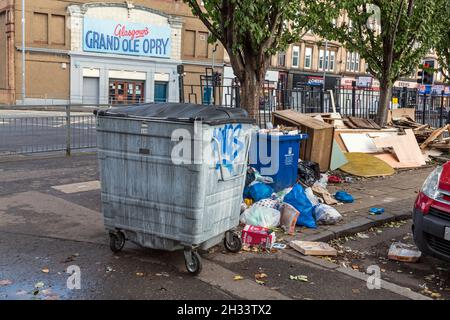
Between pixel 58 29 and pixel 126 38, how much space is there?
5595 millimetres

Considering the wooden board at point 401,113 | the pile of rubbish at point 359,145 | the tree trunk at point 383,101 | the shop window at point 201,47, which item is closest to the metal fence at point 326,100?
the wooden board at point 401,113

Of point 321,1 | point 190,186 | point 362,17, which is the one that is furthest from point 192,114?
point 362,17

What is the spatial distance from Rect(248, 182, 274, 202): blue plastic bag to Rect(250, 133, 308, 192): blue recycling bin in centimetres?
76

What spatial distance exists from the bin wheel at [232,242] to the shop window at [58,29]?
3598cm

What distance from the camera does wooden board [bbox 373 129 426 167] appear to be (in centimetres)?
1109

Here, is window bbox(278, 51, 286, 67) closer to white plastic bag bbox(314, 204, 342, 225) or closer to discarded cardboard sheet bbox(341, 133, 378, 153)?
discarded cardboard sheet bbox(341, 133, 378, 153)

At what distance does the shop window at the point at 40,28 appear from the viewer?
36.7 m

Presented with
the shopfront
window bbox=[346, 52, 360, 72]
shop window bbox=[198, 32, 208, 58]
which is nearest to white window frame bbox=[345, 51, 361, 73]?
window bbox=[346, 52, 360, 72]

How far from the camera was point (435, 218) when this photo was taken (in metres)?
4.66

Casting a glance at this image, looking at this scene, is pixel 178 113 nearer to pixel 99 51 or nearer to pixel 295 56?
pixel 99 51

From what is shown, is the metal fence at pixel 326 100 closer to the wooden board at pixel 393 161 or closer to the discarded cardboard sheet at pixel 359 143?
the discarded cardboard sheet at pixel 359 143

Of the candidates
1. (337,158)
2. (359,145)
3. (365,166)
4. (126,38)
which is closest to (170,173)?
(337,158)

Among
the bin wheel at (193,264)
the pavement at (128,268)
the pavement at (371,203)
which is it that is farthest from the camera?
the pavement at (371,203)

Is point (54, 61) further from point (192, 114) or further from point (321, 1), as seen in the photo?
point (192, 114)
